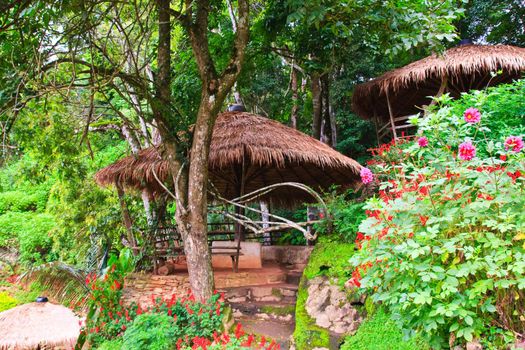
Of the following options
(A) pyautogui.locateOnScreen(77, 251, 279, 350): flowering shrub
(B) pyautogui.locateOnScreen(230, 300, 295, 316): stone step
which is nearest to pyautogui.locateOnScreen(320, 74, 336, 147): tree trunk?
(B) pyautogui.locateOnScreen(230, 300, 295, 316): stone step

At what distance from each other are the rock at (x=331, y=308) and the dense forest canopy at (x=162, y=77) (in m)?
1.15

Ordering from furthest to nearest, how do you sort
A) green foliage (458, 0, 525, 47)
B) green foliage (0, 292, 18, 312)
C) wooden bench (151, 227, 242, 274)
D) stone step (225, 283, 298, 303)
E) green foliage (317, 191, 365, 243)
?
1. green foliage (458, 0, 525, 47)
2. green foliage (0, 292, 18, 312)
3. wooden bench (151, 227, 242, 274)
4. stone step (225, 283, 298, 303)
5. green foliage (317, 191, 365, 243)

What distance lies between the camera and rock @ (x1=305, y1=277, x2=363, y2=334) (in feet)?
13.6

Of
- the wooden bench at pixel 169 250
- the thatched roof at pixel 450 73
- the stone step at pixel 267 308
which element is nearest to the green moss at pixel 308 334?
the stone step at pixel 267 308

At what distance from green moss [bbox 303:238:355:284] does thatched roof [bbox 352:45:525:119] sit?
3189mm

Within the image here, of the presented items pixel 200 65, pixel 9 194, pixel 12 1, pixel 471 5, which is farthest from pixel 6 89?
pixel 9 194

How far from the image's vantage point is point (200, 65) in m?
4.55

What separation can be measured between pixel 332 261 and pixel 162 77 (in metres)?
2.91

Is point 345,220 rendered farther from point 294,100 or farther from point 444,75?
point 294,100

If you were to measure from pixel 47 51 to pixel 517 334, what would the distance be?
Result: 14.3ft

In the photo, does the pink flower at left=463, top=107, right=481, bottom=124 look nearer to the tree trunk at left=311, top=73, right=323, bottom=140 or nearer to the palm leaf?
the palm leaf

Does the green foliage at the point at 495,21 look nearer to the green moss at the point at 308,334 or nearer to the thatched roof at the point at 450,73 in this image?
the thatched roof at the point at 450,73

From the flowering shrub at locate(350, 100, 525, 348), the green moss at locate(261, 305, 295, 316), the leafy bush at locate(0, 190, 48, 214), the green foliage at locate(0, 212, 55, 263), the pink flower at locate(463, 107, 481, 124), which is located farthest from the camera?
the leafy bush at locate(0, 190, 48, 214)

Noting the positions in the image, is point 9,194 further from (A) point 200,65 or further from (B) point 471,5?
(B) point 471,5
